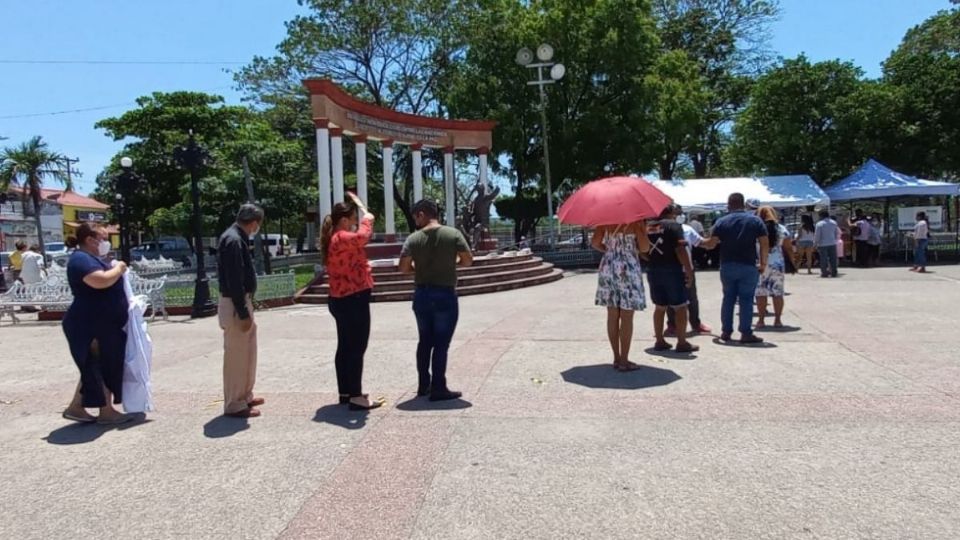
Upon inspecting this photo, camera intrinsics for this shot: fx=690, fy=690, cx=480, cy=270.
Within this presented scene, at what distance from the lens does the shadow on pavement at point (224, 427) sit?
5047 millimetres

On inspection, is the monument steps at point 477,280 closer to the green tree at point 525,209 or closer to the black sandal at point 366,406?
the black sandal at point 366,406

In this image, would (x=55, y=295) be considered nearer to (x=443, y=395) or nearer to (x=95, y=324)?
→ (x=95, y=324)

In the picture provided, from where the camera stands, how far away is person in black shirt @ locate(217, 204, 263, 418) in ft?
17.3

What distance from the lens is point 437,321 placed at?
5.68m

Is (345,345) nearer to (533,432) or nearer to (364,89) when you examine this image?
(533,432)

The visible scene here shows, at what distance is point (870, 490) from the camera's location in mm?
3654

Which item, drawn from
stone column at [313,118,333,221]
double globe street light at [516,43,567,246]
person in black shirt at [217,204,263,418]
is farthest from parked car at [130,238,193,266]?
person in black shirt at [217,204,263,418]

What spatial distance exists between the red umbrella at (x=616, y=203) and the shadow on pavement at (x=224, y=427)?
330 cm

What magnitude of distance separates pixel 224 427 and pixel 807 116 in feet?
81.1

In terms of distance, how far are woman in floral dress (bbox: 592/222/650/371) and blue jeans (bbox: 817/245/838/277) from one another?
39.7 ft

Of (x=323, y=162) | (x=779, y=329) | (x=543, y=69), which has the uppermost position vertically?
(x=543, y=69)

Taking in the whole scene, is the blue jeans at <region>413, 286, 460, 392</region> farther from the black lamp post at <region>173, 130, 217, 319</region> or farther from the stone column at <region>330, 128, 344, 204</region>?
the stone column at <region>330, 128, 344, 204</region>

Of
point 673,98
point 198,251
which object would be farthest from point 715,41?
point 198,251

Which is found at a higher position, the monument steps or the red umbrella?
the red umbrella
